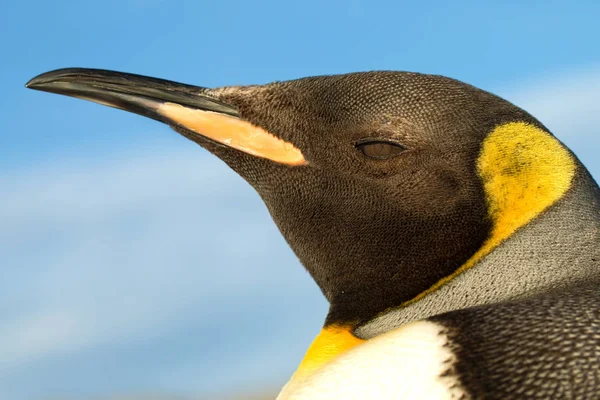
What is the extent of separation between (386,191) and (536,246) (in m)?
0.60

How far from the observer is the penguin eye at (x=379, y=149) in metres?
2.78

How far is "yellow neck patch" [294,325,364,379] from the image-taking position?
258cm

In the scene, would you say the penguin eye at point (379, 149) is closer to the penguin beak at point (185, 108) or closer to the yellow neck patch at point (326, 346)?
the penguin beak at point (185, 108)

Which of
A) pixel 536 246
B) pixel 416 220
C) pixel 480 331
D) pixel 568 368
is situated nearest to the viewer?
pixel 568 368

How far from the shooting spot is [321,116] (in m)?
2.92

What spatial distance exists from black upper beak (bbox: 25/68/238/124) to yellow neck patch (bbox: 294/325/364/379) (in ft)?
3.02

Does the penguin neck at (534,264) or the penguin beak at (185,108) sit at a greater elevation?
the penguin beak at (185,108)

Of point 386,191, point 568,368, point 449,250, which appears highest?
point 386,191

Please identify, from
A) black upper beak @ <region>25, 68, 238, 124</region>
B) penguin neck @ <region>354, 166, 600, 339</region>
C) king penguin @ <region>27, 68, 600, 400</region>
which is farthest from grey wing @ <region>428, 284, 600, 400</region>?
black upper beak @ <region>25, 68, 238, 124</region>

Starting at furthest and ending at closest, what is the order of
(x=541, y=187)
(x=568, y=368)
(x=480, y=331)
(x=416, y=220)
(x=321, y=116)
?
1. (x=321, y=116)
2. (x=416, y=220)
3. (x=541, y=187)
4. (x=480, y=331)
5. (x=568, y=368)

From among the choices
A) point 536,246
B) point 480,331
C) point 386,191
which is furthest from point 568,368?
point 386,191

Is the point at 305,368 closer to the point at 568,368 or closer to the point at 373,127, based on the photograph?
the point at 373,127

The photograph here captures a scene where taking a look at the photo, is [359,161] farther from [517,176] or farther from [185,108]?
[185,108]

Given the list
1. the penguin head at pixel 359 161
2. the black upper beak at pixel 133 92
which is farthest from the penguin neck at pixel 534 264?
the black upper beak at pixel 133 92
